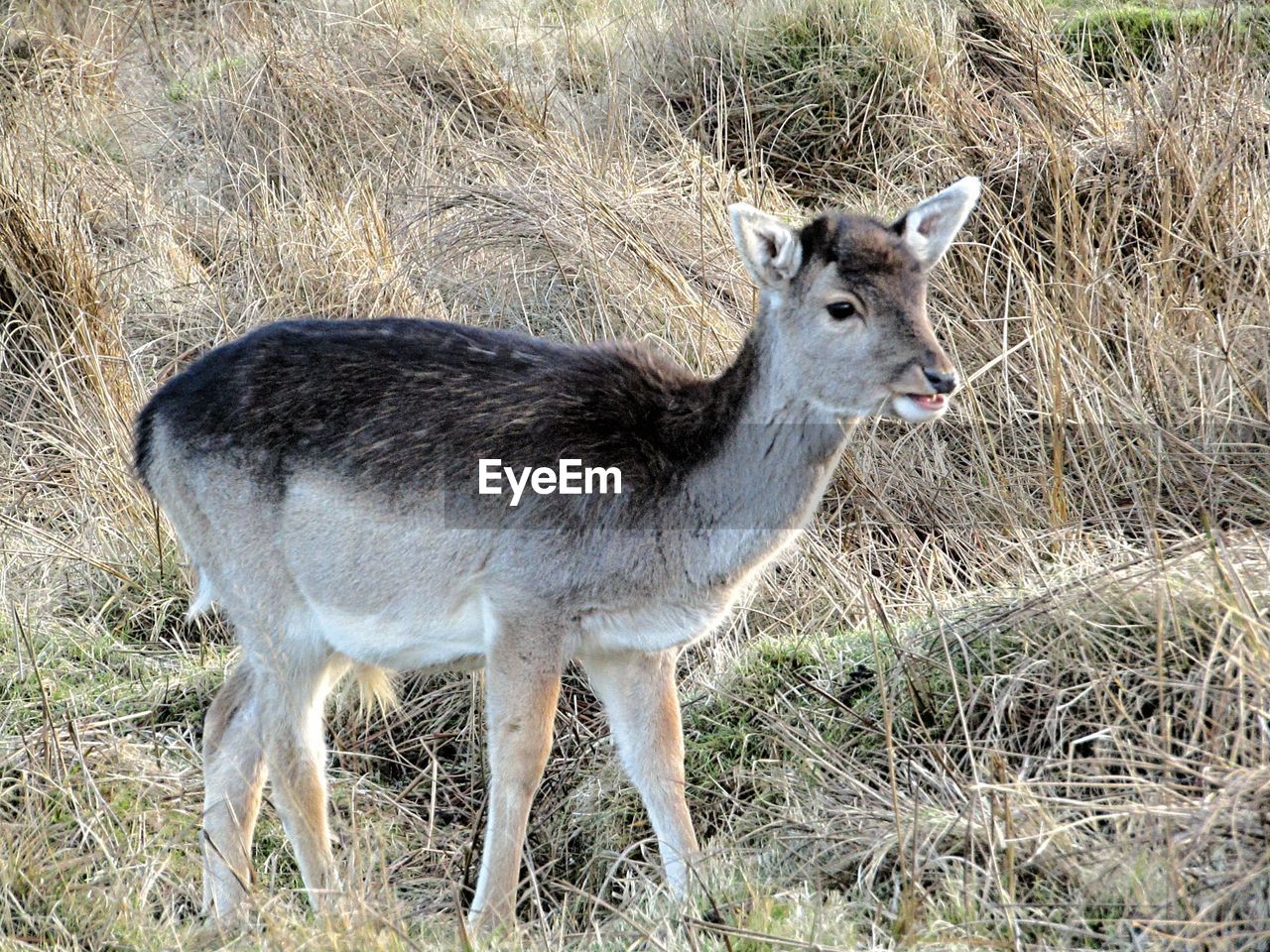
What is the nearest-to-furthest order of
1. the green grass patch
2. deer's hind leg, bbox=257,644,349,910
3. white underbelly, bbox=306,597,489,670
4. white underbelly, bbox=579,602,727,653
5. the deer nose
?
the deer nose, white underbelly, bbox=579,602,727,653, white underbelly, bbox=306,597,489,670, deer's hind leg, bbox=257,644,349,910, the green grass patch

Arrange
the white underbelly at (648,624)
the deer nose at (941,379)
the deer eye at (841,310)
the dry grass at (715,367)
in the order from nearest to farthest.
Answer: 1. the dry grass at (715,367)
2. the deer nose at (941,379)
3. the deer eye at (841,310)
4. the white underbelly at (648,624)

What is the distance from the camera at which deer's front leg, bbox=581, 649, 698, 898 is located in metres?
4.84

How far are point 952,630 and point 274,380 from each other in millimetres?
2306

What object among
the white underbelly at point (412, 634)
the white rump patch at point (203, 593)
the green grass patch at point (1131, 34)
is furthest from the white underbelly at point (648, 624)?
the green grass patch at point (1131, 34)

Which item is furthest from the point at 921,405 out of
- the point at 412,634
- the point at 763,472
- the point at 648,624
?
the point at 412,634

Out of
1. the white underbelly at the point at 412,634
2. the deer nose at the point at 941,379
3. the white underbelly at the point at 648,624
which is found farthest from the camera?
the white underbelly at the point at 412,634

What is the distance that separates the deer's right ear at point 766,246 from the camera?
14.8ft

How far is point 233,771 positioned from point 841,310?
2.42 meters

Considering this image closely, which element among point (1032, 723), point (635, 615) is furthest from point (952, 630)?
point (635, 615)

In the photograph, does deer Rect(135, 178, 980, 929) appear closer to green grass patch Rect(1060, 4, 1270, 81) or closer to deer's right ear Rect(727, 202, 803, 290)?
deer's right ear Rect(727, 202, 803, 290)

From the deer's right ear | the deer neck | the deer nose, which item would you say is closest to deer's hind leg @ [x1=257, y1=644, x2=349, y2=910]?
the deer neck

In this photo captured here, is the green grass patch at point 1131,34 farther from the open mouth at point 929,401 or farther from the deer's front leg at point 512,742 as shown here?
the deer's front leg at point 512,742

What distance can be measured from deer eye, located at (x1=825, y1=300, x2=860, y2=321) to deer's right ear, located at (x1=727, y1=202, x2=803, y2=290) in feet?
0.60

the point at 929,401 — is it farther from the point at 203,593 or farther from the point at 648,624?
the point at 203,593
